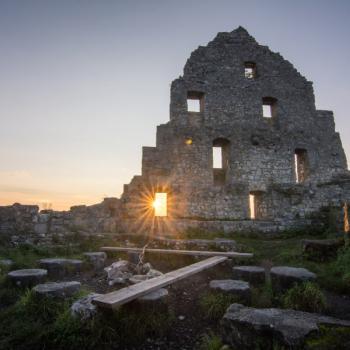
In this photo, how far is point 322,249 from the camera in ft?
21.1

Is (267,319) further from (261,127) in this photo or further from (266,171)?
(261,127)

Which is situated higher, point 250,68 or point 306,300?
point 250,68

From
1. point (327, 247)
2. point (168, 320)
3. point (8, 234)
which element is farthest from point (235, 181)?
point (168, 320)

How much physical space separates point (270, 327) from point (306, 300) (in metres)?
1.56

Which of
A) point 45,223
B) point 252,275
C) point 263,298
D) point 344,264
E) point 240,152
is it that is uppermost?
point 240,152

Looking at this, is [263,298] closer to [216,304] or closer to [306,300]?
[306,300]

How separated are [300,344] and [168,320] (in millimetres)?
Result: 1587

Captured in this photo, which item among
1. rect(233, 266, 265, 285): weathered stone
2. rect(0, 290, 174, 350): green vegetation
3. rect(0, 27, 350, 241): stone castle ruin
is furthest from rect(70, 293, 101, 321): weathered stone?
rect(0, 27, 350, 241): stone castle ruin

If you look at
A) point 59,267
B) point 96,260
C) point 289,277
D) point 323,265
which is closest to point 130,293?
point 289,277

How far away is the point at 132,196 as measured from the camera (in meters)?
12.1

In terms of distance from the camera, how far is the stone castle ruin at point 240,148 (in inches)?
484

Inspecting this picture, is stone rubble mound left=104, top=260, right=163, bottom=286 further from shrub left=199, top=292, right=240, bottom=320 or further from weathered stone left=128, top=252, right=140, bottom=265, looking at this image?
shrub left=199, top=292, right=240, bottom=320

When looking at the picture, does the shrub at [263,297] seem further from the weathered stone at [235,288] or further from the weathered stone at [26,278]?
the weathered stone at [26,278]

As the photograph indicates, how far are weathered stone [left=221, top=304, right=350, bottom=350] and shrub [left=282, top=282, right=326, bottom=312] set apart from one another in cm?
99
